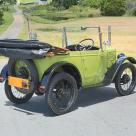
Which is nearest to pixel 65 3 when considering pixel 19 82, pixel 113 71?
pixel 113 71

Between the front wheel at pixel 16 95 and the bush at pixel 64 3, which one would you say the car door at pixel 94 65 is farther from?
the bush at pixel 64 3

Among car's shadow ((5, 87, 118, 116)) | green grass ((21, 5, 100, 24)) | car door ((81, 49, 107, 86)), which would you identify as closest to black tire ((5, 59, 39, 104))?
car's shadow ((5, 87, 118, 116))

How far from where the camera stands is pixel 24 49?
797cm

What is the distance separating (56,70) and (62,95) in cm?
49

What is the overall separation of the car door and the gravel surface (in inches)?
18.6

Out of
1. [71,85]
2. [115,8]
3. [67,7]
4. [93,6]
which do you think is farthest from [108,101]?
[67,7]

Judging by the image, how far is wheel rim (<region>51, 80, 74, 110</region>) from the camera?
8039mm

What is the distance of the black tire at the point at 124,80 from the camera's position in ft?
30.9

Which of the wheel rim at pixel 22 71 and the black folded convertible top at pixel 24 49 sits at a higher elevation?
the black folded convertible top at pixel 24 49

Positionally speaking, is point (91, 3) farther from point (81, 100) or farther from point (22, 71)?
point (22, 71)

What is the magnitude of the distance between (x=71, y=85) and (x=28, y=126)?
128 centimetres

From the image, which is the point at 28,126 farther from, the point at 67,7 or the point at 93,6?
the point at 67,7

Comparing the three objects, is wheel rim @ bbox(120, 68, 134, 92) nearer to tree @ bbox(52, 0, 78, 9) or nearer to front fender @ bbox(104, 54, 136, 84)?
front fender @ bbox(104, 54, 136, 84)

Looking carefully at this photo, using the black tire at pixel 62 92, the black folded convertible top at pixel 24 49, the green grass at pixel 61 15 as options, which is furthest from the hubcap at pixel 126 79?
the green grass at pixel 61 15
